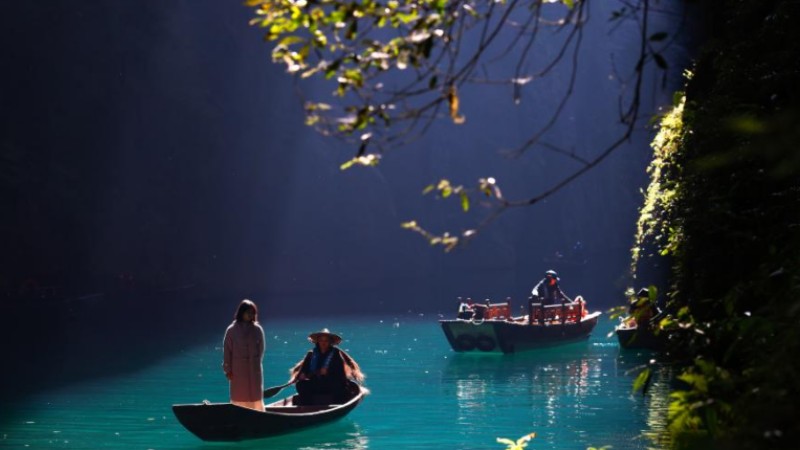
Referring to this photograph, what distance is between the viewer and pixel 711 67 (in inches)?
379

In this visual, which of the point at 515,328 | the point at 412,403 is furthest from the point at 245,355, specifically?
the point at 515,328

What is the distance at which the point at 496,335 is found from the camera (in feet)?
→ 88.6

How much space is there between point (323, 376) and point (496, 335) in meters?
12.1

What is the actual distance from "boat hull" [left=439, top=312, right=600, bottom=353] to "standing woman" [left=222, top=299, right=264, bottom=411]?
44.8ft

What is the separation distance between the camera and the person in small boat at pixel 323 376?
15.3 meters

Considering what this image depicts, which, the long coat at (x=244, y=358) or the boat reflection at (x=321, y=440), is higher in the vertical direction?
the long coat at (x=244, y=358)

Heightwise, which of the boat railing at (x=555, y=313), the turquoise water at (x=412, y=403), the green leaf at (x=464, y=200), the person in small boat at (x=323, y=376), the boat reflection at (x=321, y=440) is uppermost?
the green leaf at (x=464, y=200)

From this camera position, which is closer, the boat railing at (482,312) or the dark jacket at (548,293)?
the boat railing at (482,312)

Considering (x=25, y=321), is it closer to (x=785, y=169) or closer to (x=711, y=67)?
(x=711, y=67)

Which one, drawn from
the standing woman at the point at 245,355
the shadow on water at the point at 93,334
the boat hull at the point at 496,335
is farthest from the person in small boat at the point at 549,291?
the standing woman at the point at 245,355

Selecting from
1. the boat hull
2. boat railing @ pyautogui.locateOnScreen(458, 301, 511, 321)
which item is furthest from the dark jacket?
boat railing @ pyautogui.locateOnScreen(458, 301, 511, 321)

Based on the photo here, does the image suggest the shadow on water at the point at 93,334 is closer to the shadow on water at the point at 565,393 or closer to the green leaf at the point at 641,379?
the shadow on water at the point at 565,393

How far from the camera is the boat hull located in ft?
88.3

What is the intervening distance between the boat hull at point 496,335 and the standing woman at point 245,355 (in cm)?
1366
